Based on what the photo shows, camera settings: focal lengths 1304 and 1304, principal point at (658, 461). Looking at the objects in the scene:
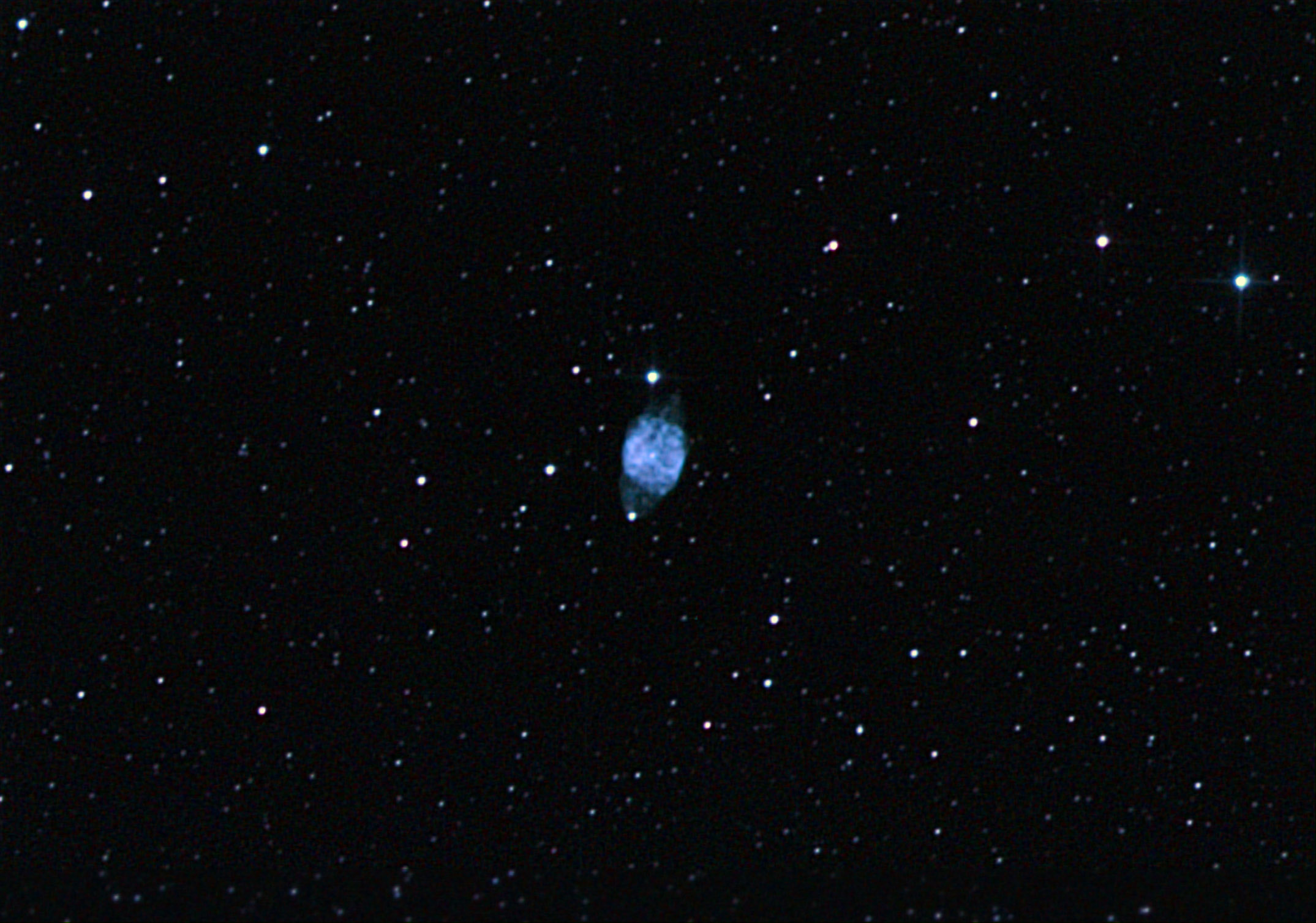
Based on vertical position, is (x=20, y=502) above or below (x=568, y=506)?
above

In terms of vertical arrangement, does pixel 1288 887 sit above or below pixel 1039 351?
below

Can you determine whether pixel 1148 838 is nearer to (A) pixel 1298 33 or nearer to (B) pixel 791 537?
(B) pixel 791 537

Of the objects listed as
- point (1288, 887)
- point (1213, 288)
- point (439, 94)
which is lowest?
point (1288, 887)

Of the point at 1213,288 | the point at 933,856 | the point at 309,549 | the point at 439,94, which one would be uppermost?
the point at 439,94

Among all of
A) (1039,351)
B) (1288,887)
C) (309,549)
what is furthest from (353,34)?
(1288,887)

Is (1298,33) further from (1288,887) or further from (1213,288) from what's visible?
(1288,887)

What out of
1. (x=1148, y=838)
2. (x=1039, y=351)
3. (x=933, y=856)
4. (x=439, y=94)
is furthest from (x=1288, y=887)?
(x=439, y=94)
